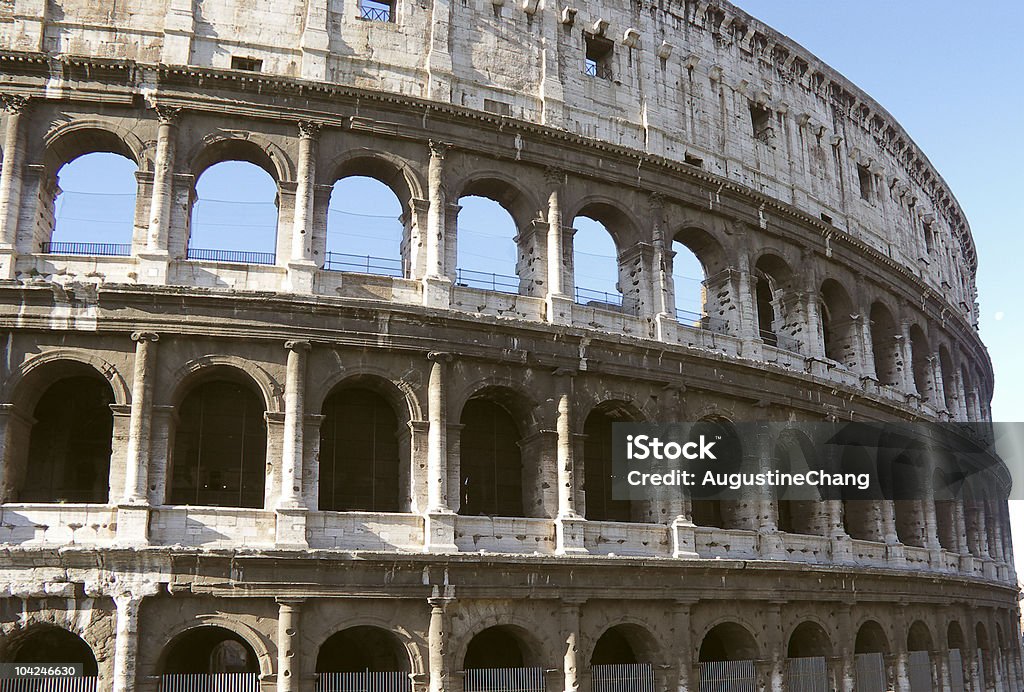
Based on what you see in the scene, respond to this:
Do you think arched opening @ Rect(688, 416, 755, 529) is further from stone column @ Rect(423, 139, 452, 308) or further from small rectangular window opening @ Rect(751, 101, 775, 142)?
small rectangular window opening @ Rect(751, 101, 775, 142)

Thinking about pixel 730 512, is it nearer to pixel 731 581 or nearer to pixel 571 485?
pixel 731 581

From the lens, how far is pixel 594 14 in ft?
63.0

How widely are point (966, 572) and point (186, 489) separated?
17.9 metres

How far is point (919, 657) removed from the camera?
20.8 metres

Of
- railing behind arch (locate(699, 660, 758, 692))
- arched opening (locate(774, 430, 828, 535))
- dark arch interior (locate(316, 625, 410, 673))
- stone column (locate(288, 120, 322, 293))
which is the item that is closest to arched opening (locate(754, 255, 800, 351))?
arched opening (locate(774, 430, 828, 535))

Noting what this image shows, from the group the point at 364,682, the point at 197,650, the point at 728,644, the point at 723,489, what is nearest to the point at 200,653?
the point at 197,650

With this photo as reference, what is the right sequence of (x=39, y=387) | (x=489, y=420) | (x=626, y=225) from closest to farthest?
(x=39, y=387)
(x=489, y=420)
(x=626, y=225)

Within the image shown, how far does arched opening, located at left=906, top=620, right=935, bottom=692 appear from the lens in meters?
20.5

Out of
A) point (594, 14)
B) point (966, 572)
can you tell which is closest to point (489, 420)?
point (594, 14)

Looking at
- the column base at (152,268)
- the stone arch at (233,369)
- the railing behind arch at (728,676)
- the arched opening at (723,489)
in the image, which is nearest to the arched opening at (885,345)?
the arched opening at (723,489)

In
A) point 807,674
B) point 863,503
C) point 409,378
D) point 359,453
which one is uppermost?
point 409,378

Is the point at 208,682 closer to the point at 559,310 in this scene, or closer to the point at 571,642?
the point at 571,642

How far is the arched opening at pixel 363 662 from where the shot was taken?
552 inches

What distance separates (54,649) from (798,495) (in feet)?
41.7
